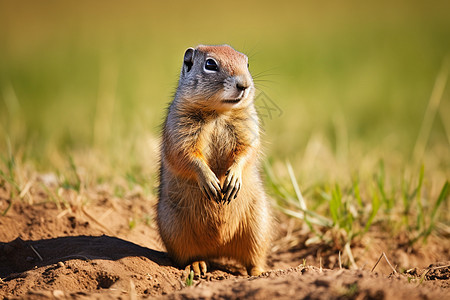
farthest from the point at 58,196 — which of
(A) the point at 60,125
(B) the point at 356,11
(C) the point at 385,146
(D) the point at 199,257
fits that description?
(B) the point at 356,11

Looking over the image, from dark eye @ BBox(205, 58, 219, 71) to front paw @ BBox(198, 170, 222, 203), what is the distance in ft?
2.41

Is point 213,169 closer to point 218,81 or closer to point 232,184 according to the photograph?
point 232,184

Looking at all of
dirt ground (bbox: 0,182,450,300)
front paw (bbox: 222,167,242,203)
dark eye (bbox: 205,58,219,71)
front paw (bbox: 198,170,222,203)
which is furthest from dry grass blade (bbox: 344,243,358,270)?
dark eye (bbox: 205,58,219,71)

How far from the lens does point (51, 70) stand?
10.7 meters

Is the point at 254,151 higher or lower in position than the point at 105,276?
higher

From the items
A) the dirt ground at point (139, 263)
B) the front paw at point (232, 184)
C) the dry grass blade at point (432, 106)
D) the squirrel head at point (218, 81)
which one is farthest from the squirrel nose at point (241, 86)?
the dry grass blade at point (432, 106)

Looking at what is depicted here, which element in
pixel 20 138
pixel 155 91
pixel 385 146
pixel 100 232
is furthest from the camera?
pixel 155 91

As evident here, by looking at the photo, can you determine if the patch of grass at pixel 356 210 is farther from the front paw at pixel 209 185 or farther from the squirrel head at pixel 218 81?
the squirrel head at pixel 218 81

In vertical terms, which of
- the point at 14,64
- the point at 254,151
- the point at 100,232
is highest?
the point at 254,151

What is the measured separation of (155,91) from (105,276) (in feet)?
21.6

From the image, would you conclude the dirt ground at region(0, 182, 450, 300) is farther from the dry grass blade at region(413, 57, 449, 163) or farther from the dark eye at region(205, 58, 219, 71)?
the dry grass blade at region(413, 57, 449, 163)

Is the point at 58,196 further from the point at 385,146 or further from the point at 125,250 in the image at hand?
the point at 385,146

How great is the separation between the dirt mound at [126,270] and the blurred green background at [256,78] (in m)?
1.28

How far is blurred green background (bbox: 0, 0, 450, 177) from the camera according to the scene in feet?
22.6
